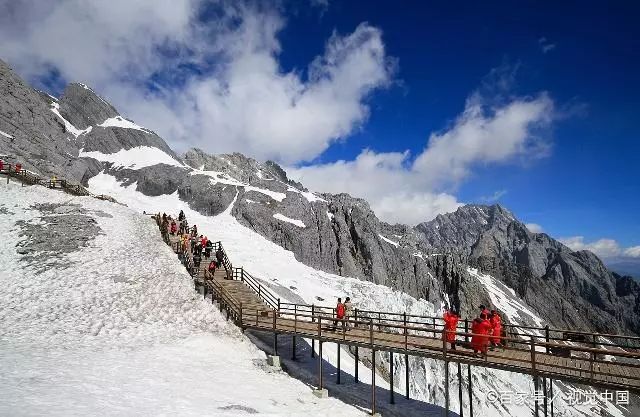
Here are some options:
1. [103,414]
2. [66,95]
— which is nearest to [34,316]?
[103,414]

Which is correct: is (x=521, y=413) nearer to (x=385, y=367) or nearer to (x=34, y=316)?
(x=385, y=367)

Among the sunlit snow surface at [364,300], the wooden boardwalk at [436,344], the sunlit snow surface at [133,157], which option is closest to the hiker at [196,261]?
the wooden boardwalk at [436,344]

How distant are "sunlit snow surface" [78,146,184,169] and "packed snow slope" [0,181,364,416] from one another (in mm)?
70932

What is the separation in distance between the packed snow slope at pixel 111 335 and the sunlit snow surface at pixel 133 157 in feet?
233

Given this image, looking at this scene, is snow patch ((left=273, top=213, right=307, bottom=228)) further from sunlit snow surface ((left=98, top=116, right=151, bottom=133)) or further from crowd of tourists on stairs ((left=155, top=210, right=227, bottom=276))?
sunlit snow surface ((left=98, top=116, right=151, bottom=133))

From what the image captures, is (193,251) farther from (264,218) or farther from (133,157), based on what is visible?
(133,157)

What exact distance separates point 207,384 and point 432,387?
118 ft

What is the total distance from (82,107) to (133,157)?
1283 inches

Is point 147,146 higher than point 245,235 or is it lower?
higher

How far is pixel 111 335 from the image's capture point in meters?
22.0

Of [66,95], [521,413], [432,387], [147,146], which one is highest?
[66,95]

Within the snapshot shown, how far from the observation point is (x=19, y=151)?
61438 mm

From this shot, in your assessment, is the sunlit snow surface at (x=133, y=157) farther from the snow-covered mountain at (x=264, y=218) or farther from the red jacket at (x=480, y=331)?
the red jacket at (x=480, y=331)

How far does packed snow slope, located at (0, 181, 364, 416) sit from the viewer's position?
14.6 m
